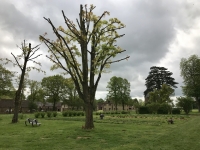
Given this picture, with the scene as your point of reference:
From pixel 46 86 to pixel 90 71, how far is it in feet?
157

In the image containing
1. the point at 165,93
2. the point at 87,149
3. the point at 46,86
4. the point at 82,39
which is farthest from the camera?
the point at 46,86

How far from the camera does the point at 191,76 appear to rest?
4716 cm

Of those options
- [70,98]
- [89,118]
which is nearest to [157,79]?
[70,98]

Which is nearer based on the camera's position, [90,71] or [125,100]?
[90,71]

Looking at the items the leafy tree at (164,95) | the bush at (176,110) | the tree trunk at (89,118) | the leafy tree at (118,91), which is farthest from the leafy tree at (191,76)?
the tree trunk at (89,118)

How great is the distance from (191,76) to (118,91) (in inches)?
955

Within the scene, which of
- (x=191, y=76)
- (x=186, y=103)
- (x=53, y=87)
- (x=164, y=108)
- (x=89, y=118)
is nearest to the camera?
A: (x=89, y=118)

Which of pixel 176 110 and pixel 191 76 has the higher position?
pixel 191 76

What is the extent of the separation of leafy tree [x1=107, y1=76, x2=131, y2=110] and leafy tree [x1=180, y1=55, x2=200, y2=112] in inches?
822

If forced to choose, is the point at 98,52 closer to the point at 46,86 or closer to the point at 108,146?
the point at 108,146

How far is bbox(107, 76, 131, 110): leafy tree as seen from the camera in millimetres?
62688

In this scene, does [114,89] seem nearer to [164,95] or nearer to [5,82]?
[164,95]

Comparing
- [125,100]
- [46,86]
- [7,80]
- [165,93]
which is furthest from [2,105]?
[165,93]

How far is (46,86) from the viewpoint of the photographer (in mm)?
60062
